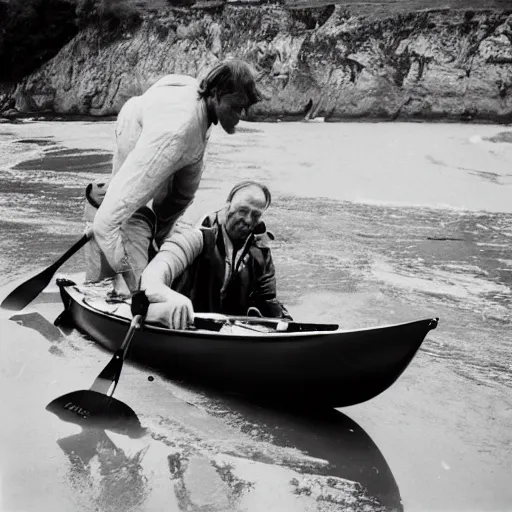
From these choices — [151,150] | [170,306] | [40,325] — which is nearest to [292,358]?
[170,306]

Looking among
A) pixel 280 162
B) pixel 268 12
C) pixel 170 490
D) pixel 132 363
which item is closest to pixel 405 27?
pixel 268 12

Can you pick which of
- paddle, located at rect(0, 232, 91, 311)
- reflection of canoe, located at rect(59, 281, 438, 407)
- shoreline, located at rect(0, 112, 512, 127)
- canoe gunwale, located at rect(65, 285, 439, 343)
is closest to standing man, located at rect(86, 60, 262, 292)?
canoe gunwale, located at rect(65, 285, 439, 343)

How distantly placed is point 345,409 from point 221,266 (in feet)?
2.98

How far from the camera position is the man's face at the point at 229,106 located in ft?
12.8

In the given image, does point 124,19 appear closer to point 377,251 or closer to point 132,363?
point 377,251

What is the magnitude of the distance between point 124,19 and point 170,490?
63.9 ft

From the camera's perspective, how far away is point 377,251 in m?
7.88

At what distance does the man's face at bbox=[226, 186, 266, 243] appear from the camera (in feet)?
13.3

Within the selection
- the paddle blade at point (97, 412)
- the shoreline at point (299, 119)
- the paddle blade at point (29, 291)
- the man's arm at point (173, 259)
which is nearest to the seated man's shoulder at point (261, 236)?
the man's arm at point (173, 259)

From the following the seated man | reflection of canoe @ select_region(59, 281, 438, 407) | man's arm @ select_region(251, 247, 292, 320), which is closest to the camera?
reflection of canoe @ select_region(59, 281, 438, 407)

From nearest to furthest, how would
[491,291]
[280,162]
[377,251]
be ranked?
[491,291]
[377,251]
[280,162]

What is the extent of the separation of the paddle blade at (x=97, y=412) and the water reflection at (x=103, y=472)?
0.07 meters

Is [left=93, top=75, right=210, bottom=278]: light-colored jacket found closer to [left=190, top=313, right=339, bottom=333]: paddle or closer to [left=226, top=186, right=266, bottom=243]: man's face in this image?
[left=226, top=186, right=266, bottom=243]: man's face

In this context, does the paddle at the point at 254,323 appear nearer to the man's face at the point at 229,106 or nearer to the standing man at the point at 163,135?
the standing man at the point at 163,135
